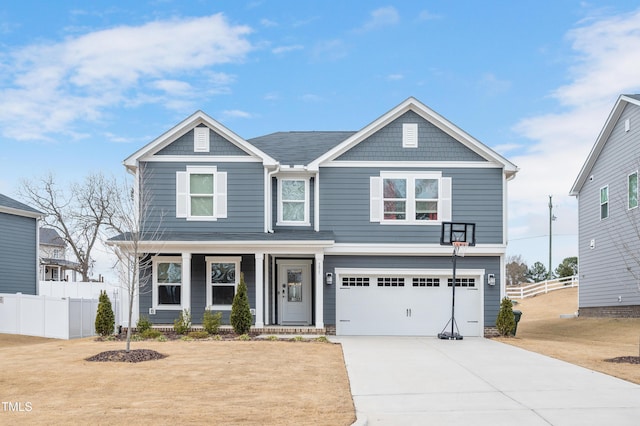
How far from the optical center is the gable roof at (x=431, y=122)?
852 inches

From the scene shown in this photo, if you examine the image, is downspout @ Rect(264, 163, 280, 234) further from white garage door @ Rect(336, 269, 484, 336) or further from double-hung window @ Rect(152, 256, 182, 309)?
double-hung window @ Rect(152, 256, 182, 309)

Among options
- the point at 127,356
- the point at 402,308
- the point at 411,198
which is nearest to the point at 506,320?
the point at 402,308

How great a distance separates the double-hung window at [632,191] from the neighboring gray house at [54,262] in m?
38.8

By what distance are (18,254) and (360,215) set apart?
52.3 ft

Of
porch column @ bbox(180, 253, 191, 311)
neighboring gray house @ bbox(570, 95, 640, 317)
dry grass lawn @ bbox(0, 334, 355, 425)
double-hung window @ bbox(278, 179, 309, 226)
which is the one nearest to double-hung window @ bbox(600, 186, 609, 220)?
neighboring gray house @ bbox(570, 95, 640, 317)

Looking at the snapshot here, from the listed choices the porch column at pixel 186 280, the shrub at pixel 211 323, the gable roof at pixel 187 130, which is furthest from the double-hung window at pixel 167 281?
the gable roof at pixel 187 130

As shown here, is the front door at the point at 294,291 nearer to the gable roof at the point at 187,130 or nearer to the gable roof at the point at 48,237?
the gable roof at the point at 187,130

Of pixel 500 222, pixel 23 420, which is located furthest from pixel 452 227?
pixel 23 420

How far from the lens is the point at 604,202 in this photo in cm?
2808

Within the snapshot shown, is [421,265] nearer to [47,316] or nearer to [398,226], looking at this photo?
[398,226]

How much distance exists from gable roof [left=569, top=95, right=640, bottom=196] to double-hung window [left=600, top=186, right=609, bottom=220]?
1520 millimetres

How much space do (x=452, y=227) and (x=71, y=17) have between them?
41.7ft

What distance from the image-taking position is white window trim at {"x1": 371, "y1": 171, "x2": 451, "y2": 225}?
21.8 m

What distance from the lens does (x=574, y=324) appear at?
2800 centimetres
